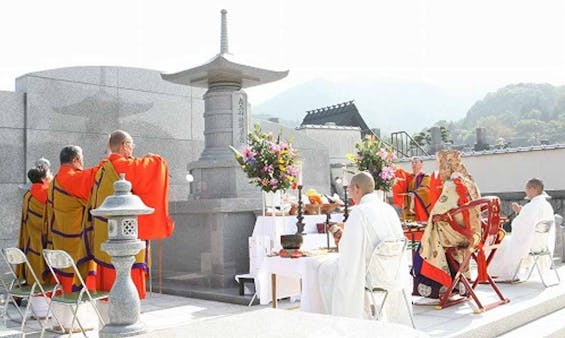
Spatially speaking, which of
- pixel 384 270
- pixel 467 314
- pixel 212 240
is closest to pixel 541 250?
pixel 467 314

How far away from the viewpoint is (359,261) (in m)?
5.05

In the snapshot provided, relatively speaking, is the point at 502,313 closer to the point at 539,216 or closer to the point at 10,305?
the point at 539,216

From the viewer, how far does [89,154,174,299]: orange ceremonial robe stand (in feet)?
19.5

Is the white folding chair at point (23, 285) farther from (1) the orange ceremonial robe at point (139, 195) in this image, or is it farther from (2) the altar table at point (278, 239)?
(2) the altar table at point (278, 239)

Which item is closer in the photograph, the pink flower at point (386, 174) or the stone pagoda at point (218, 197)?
the stone pagoda at point (218, 197)

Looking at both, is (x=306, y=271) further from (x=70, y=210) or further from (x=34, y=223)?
(x=34, y=223)

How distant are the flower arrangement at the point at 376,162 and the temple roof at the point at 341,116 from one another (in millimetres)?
18450

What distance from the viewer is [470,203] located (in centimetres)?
648

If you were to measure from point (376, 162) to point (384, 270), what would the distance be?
369cm

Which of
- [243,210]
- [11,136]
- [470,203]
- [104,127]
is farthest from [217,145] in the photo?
[470,203]

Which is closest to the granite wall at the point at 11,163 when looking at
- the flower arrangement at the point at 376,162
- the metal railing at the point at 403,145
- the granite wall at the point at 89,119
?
the granite wall at the point at 89,119

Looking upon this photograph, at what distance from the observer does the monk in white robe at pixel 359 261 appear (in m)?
5.05

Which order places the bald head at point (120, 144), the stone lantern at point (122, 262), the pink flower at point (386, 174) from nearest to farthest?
the stone lantern at point (122, 262) < the bald head at point (120, 144) < the pink flower at point (386, 174)

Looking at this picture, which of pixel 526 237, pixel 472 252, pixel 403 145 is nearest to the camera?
pixel 472 252
